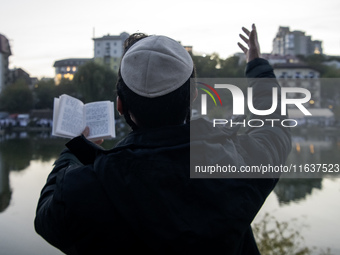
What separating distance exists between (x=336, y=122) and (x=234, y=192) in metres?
35.0

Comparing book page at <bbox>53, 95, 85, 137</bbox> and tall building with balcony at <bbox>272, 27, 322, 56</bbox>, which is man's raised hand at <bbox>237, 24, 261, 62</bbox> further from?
tall building with balcony at <bbox>272, 27, 322, 56</bbox>

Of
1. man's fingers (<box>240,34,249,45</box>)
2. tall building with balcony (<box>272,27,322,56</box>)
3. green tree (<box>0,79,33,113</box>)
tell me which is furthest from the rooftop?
man's fingers (<box>240,34,249,45</box>)

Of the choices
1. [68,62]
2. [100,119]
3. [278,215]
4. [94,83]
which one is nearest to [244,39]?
[100,119]

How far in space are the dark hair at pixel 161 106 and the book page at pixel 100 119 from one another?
0.40 m

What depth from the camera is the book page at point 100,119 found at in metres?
1.24

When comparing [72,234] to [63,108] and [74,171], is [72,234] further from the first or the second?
[63,108]

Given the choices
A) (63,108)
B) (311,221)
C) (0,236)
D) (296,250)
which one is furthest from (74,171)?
(311,221)

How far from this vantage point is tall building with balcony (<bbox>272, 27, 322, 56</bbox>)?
7281 centimetres

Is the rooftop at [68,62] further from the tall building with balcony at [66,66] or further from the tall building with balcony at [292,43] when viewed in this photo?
the tall building with balcony at [292,43]

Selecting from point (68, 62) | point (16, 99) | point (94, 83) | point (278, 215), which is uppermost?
point (68, 62)

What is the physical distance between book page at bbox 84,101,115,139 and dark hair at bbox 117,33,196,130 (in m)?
0.40

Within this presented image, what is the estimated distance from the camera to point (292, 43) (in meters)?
74.1

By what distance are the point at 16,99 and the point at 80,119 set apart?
43.6 m

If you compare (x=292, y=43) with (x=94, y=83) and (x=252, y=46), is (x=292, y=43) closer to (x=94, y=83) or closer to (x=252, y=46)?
(x=94, y=83)
